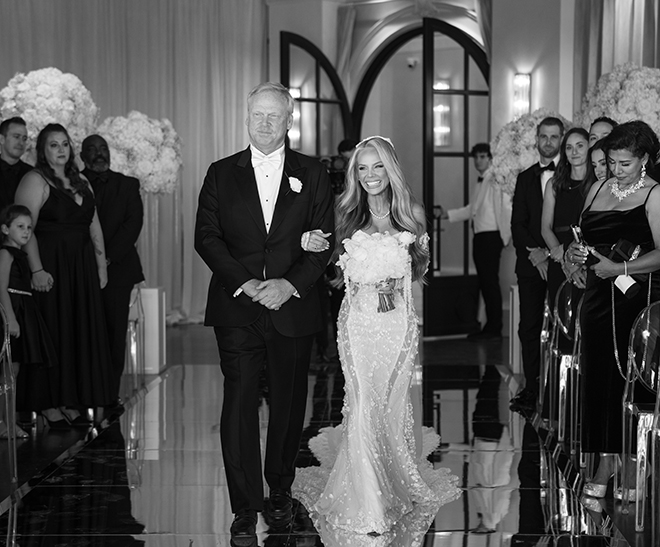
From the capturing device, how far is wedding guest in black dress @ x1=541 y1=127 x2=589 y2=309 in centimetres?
648

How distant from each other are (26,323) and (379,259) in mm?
2696

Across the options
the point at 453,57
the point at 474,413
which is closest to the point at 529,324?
the point at 474,413

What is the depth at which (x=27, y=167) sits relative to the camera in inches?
279

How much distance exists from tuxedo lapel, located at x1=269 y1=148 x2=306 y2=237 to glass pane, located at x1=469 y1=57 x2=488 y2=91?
7.07m

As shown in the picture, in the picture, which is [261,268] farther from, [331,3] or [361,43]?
[361,43]

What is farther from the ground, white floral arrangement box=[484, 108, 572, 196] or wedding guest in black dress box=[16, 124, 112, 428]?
white floral arrangement box=[484, 108, 572, 196]

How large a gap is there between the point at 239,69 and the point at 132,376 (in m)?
5.79

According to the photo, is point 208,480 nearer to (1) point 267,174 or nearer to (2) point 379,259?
(2) point 379,259

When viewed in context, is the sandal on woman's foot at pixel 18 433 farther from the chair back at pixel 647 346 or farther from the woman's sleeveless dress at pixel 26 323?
the chair back at pixel 647 346

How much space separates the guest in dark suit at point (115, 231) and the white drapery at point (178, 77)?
485 centimetres

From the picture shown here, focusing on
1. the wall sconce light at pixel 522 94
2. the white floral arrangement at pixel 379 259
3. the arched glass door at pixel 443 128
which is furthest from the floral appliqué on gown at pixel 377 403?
the wall sconce light at pixel 522 94

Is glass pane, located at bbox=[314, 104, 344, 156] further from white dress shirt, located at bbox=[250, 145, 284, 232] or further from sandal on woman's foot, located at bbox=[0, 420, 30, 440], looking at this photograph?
white dress shirt, located at bbox=[250, 145, 284, 232]

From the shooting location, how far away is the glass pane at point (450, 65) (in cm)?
1125

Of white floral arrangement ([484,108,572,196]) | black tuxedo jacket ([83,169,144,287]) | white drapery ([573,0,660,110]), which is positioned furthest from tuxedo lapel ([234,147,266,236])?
white drapery ([573,0,660,110])
